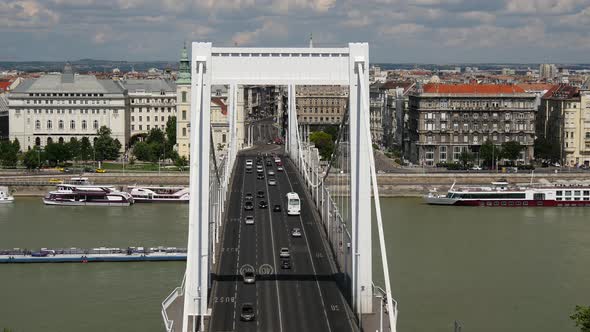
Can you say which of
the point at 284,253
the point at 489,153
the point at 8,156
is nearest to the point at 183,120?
the point at 8,156

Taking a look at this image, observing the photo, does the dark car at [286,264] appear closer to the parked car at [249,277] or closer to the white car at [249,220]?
the parked car at [249,277]

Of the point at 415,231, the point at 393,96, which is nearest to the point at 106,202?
the point at 415,231

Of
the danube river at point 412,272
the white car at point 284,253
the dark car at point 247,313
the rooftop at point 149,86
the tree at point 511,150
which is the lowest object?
the danube river at point 412,272

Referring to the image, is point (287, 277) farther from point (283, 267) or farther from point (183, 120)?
point (183, 120)

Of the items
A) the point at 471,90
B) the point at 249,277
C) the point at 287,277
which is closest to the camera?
the point at 249,277

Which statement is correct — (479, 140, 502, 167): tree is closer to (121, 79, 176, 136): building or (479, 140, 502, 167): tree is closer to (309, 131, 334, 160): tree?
(309, 131, 334, 160): tree

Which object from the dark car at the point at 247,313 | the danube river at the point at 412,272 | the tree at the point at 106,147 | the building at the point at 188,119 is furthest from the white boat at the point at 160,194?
the dark car at the point at 247,313

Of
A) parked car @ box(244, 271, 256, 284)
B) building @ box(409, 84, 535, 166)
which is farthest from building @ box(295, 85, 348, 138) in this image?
parked car @ box(244, 271, 256, 284)

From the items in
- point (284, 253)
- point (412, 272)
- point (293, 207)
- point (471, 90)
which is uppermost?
point (471, 90)
